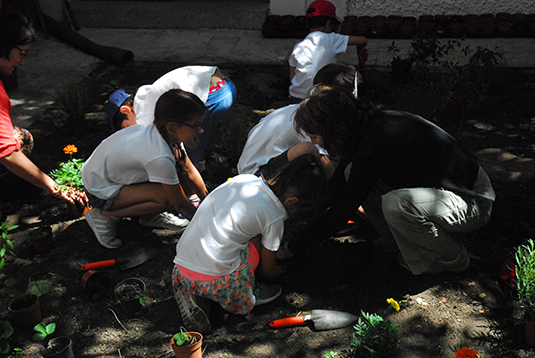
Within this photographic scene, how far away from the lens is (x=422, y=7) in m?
6.87

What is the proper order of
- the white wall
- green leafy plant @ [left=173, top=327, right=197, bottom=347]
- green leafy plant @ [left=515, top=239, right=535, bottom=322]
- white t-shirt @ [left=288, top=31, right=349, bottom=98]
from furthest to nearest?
the white wall < white t-shirt @ [left=288, top=31, right=349, bottom=98] < green leafy plant @ [left=515, top=239, right=535, bottom=322] < green leafy plant @ [left=173, top=327, right=197, bottom=347]

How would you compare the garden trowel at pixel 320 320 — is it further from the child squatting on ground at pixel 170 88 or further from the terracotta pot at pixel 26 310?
the terracotta pot at pixel 26 310

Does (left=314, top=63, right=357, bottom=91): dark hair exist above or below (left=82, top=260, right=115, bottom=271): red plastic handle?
above

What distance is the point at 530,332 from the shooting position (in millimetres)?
2318

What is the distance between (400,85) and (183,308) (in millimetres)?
3962

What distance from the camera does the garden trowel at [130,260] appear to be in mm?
2928

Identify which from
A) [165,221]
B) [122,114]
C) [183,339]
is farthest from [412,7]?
[183,339]

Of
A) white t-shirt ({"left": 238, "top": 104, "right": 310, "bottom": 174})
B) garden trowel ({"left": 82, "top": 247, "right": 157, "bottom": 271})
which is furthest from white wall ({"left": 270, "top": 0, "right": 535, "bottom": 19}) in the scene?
garden trowel ({"left": 82, "top": 247, "right": 157, "bottom": 271})

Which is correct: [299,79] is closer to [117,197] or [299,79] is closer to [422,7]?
[117,197]

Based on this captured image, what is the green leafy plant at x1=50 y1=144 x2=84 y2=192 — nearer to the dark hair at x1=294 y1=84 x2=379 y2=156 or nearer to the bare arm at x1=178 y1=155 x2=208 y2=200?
the bare arm at x1=178 y1=155 x2=208 y2=200

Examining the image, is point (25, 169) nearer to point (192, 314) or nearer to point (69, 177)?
point (69, 177)

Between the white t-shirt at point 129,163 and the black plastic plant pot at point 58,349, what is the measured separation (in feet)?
3.39

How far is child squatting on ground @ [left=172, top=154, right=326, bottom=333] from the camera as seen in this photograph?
236 cm

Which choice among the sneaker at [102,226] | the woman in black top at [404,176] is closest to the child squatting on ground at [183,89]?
the sneaker at [102,226]
